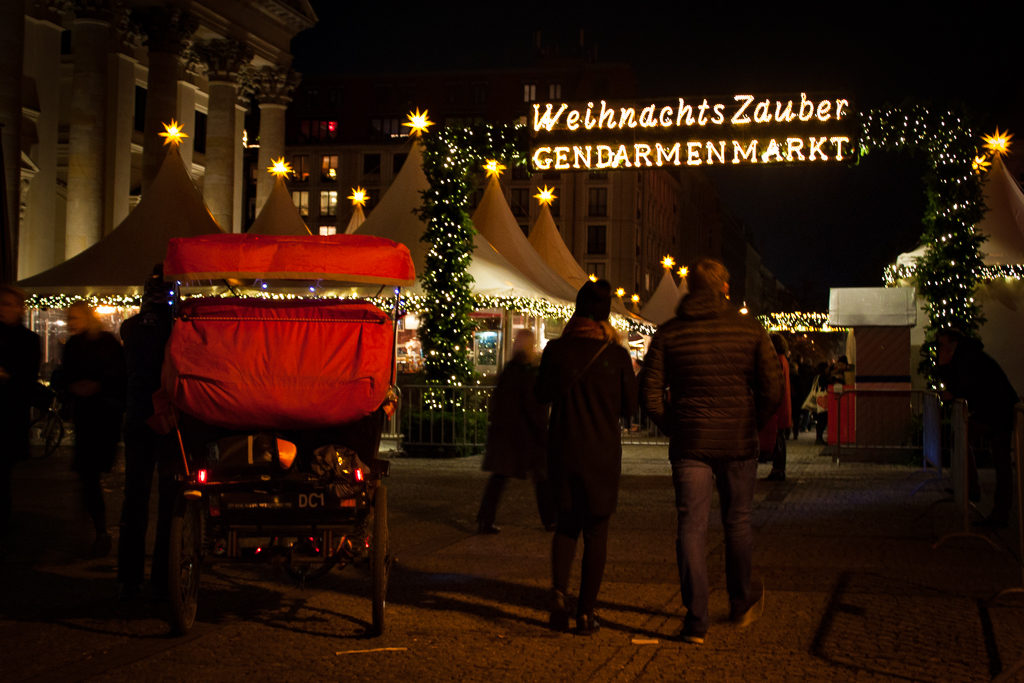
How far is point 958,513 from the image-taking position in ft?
42.5

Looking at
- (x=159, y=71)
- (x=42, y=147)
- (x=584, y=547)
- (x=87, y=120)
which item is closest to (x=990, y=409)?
(x=584, y=547)

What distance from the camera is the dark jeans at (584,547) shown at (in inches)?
275

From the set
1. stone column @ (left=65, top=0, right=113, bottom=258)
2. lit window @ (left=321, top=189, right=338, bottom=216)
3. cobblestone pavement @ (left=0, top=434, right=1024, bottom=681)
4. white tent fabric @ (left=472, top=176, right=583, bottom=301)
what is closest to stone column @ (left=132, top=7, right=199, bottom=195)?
stone column @ (left=65, top=0, right=113, bottom=258)

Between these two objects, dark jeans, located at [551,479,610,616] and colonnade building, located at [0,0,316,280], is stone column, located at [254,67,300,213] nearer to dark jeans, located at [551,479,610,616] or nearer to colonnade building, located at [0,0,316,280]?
colonnade building, located at [0,0,316,280]

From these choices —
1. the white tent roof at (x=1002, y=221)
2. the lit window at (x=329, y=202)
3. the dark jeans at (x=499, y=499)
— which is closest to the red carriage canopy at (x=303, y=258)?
the dark jeans at (x=499, y=499)

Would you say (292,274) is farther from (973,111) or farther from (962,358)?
(973,111)

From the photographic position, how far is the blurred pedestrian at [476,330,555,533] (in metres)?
10.8

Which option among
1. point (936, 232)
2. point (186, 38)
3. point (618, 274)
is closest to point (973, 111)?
point (936, 232)

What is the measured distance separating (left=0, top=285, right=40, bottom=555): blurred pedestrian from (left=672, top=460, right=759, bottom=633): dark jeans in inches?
199

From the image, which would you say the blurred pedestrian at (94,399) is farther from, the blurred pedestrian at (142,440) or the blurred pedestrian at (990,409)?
the blurred pedestrian at (990,409)

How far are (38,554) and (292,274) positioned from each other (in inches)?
138

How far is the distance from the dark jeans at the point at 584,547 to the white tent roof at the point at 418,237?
581 inches

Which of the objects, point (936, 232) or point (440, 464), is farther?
point (936, 232)

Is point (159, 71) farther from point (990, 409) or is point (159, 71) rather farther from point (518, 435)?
point (990, 409)
